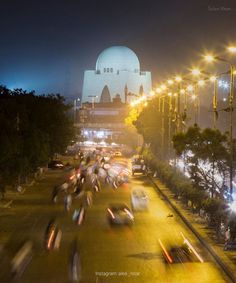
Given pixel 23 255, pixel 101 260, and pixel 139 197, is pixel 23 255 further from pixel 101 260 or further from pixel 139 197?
pixel 139 197

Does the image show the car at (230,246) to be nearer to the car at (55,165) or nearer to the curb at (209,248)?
the curb at (209,248)

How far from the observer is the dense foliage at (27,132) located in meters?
29.4

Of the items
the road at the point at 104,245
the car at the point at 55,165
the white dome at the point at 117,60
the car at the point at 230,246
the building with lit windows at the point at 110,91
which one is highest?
the white dome at the point at 117,60

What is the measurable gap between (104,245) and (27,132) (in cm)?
1712

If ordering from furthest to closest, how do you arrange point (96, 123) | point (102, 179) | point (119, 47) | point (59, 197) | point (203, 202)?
1. point (119, 47)
2. point (96, 123)
3. point (102, 179)
4. point (59, 197)
5. point (203, 202)

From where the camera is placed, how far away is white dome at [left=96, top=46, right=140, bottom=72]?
149 metres

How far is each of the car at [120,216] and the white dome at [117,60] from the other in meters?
121

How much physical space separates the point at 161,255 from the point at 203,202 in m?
7.10

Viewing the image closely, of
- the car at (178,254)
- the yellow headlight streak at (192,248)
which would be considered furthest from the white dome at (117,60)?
the car at (178,254)

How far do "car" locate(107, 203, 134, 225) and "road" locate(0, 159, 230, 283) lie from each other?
0.28m

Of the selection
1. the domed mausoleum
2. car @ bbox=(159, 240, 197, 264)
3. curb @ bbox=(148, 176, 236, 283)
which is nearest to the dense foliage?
curb @ bbox=(148, 176, 236, 283)

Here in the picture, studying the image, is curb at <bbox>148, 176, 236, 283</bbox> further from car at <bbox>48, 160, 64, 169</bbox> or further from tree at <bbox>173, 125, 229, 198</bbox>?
car at <bbox>48, 160, 64, 169</bbox>

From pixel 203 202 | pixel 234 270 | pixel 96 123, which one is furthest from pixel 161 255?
pixel 96 123

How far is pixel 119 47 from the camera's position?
14738 cm
